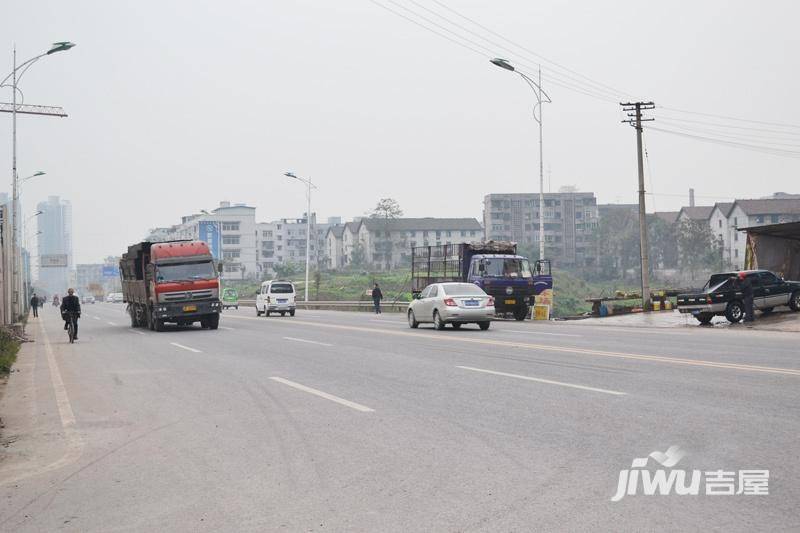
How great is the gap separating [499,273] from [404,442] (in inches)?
1058

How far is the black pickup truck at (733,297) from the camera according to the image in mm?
26891

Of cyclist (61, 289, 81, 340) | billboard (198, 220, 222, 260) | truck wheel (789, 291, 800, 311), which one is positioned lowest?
truck wheel (789, 291, 800, 311)

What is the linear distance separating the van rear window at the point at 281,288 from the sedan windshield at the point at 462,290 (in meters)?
20.3

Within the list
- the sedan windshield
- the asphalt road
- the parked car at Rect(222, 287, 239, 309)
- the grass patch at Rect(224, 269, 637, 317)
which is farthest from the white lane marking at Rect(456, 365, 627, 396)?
the grass patch at Rect(224, 269, 637, 317)

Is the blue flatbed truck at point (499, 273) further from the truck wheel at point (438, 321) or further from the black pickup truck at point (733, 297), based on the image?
the truck wheel at point (438, 321)

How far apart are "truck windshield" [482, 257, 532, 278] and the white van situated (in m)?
13.6

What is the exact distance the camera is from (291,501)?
5.76m

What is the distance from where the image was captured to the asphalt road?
5387mm

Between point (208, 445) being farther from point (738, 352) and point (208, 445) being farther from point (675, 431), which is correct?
point (738, 352)

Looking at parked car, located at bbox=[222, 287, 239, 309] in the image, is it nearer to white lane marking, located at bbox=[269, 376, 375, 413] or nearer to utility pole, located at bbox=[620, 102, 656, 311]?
utility pole, located at bbox=[620, 102, 656, 311]

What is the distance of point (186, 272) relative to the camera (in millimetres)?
30250

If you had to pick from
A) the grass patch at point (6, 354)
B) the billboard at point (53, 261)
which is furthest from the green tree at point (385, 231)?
the grass patch at point (6, 354)

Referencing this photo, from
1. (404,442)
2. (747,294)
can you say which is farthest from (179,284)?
(404,442)

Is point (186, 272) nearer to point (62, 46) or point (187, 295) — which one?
point (187, 295)
